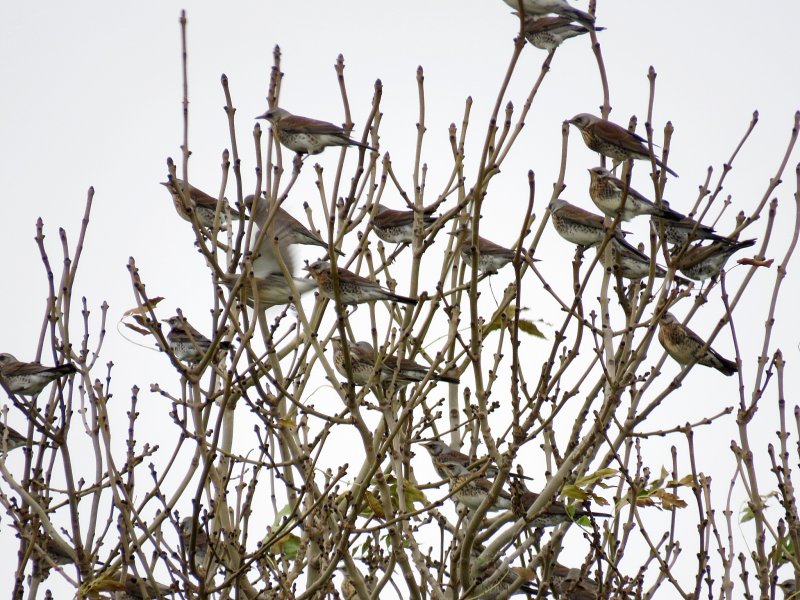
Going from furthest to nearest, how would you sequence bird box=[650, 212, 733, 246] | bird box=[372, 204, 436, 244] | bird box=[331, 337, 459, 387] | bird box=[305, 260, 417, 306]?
1. bird box=[372, 204, 436, 244]
2. bird box=[331, 337, 459, 387]
3. bird box=[305, 260, 417, 306]
4. bird box=[650, 212, 733, 246]

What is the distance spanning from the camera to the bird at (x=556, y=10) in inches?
269

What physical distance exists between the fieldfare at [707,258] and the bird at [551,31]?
1832 millimetres

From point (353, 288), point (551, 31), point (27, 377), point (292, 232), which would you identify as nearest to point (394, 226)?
point (292, 232)

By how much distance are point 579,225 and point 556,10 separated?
1.84 meters

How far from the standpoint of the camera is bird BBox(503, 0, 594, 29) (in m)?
6.82

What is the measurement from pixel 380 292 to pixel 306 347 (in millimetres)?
1304

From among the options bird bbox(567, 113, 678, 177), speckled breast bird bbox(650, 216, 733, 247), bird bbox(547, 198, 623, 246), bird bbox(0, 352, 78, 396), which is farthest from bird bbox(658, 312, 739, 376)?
bird bbox(0, 352, 78, 396)

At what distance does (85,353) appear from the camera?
5.80 meters

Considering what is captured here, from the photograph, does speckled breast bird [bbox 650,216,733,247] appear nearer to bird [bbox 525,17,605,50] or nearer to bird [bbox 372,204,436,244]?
bird [bbox 525,17,605,50]

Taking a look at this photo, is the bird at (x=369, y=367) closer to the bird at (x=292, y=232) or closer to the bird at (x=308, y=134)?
the bird at (x=292, y=232)

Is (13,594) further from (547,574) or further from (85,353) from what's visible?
(547,574)

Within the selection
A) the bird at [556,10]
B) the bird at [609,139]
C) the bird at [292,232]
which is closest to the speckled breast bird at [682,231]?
the bird at [609,139]

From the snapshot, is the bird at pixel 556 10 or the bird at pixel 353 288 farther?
the bird at pixel 556 10

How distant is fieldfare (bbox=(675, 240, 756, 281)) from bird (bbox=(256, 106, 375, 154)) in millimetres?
2447
